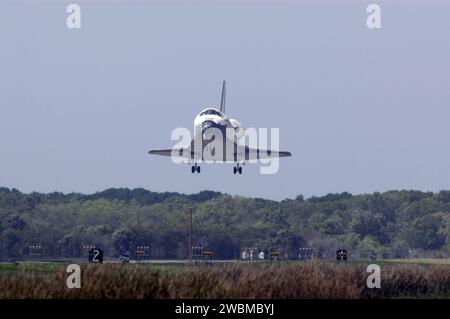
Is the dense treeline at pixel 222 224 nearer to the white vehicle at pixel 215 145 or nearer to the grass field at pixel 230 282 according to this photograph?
the white vehicle at pixel 215 145

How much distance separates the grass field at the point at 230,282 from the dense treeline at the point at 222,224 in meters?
34.1

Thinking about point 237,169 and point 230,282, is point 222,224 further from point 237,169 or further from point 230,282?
point 230,282

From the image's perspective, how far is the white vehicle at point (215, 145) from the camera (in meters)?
103

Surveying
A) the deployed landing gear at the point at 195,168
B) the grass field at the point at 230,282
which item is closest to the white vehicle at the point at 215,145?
the deployed landing gear at the point at 195,168

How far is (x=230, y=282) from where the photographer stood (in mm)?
63375

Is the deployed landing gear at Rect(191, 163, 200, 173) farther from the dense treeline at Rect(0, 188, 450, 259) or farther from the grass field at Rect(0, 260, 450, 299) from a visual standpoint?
the grass field at Rect(0, 260, 450, 299)

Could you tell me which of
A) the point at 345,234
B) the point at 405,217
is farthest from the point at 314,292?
the point at 405,217

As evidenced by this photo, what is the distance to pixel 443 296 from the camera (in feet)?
255

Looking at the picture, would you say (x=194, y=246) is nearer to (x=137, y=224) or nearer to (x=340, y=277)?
(x=137, y=224)

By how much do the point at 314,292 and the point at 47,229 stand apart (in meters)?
48.6

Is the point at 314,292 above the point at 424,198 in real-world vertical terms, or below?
below

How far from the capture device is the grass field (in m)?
57.5

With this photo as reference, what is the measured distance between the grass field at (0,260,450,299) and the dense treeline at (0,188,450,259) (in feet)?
112
